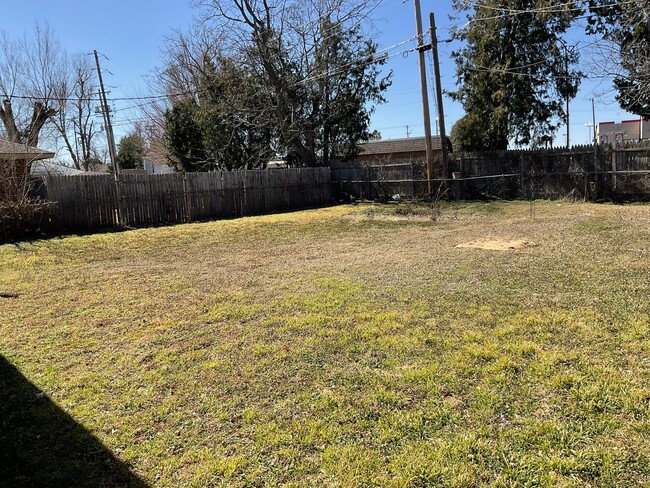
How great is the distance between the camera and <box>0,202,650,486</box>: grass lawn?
7.54 feet

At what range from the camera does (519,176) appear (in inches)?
628

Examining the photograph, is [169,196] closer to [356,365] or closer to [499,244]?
[499,244]

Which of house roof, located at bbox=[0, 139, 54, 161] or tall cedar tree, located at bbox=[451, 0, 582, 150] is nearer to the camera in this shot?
house roof, located at bbox=[0, 139, 54, 161]

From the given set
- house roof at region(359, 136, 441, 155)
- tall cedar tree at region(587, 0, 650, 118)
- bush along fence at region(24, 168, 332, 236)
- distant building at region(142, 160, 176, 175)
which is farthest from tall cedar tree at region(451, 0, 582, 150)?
distant building at region(142, 160, 176, 175)

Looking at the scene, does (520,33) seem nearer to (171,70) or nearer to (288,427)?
(288,427)

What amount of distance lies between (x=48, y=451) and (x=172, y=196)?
12.5 m

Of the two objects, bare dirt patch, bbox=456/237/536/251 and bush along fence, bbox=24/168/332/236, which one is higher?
bush along fence, bbox=24/168/332/236

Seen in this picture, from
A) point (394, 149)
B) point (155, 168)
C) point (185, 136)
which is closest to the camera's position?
point (185, 136)

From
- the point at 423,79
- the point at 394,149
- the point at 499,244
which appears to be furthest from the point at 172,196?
the point at 394,149

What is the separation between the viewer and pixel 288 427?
262 centimetres

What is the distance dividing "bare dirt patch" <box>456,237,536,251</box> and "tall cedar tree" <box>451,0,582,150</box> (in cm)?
1165

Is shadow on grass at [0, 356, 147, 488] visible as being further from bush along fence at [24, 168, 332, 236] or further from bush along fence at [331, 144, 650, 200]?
bush along fence at [331, 144, 650, 200]

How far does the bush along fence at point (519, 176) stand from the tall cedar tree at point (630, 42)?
1.98 metres

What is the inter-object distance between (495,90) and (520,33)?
2.25 m
